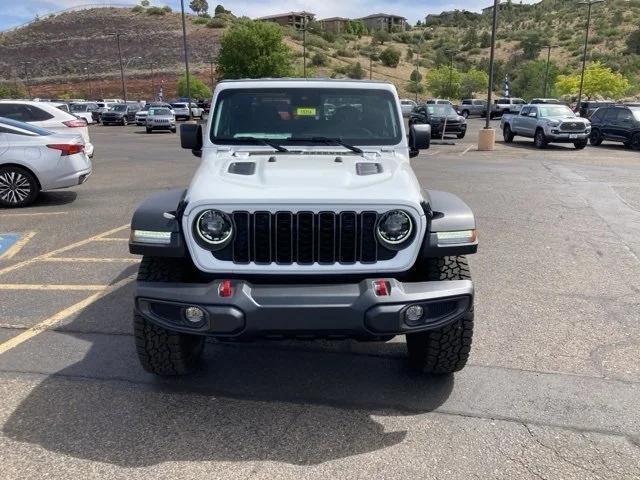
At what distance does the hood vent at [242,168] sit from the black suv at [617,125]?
73.6 ft

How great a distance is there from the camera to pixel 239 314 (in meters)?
3.05

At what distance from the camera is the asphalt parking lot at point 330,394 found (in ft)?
9.87

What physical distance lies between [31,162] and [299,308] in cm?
826

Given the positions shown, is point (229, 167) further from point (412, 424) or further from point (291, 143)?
point (412, 424)

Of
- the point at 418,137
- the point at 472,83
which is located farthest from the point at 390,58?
the point at 418,137

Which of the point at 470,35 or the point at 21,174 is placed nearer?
the point at 21,174

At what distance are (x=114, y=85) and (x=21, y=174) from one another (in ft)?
263

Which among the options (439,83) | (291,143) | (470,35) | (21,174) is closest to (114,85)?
(439,83)

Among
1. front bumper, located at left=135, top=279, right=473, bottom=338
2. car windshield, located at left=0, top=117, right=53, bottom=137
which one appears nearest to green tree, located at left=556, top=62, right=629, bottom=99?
car windshield, located at left=0, top=117, right=53, bottom=137

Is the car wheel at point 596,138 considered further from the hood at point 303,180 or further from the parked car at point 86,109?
the parked car at point 86,109

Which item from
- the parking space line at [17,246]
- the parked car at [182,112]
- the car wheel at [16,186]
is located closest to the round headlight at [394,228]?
the parking space line at [17,246]

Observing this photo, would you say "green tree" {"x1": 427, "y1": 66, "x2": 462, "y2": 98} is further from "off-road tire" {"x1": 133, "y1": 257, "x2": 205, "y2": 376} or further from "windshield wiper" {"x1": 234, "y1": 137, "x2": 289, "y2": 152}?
"off-road tire" {"x1": 133, "y1": 257, "x2": 205, "y2": 376}

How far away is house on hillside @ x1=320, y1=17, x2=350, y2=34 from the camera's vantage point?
13788 centimetres

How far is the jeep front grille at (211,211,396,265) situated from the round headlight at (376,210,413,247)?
0.04 m
